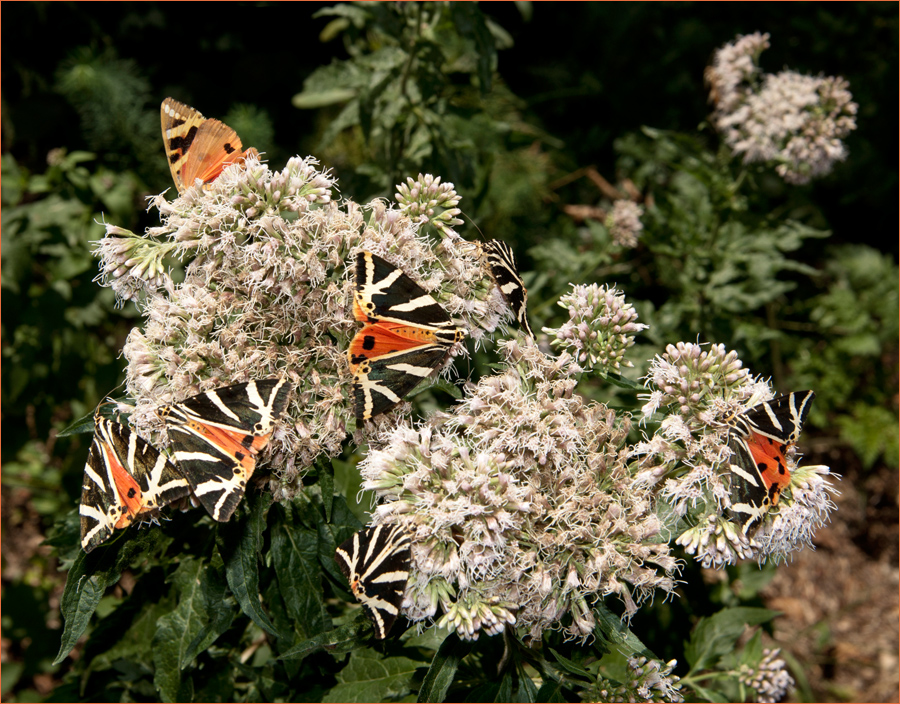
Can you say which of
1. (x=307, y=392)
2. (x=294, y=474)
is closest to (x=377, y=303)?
(x=307, y=392)

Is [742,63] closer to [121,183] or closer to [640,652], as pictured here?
[640,652]

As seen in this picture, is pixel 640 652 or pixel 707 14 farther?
pixel 707 14

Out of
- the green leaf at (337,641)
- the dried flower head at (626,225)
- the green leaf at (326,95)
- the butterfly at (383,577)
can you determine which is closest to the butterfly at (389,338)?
the butterfly at (383,577)

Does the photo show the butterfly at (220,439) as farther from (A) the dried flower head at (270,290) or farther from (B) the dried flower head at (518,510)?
(B) the dried flower head at (518,510)

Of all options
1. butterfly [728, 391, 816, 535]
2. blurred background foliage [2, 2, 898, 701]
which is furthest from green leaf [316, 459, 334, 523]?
blurred background foliage [2, 2, 898, 701]

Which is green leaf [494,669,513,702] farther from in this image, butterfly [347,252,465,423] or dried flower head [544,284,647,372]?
dried flower head [544,284,647,372]
